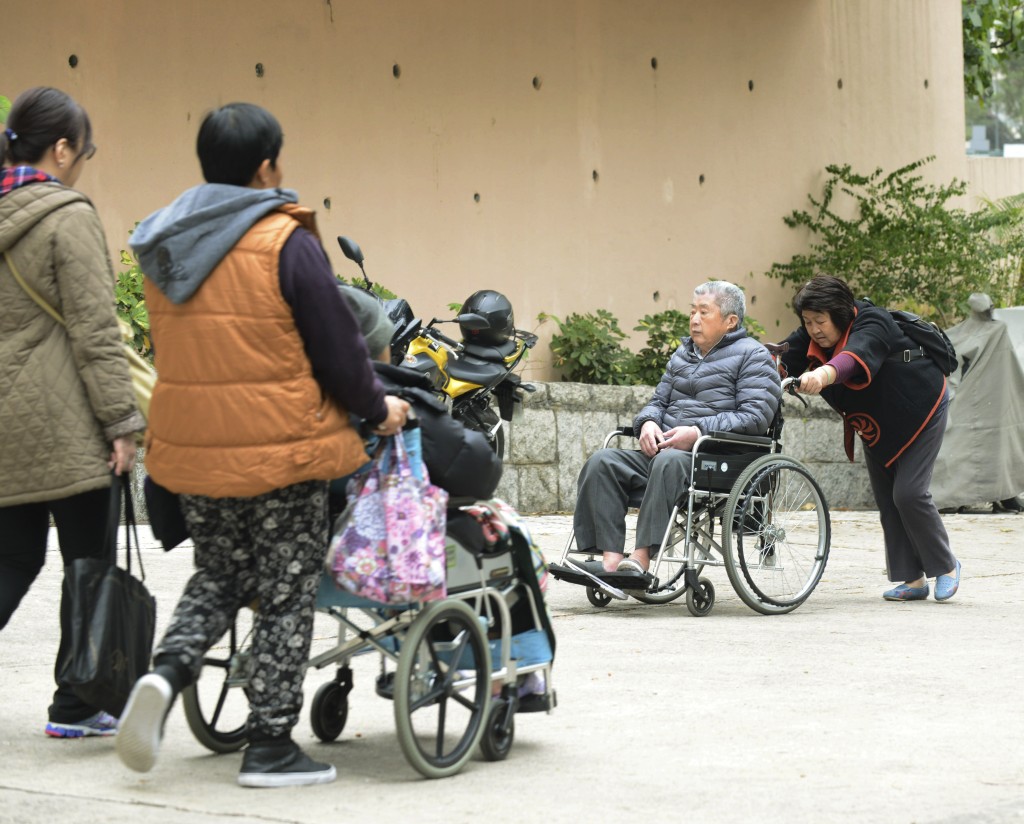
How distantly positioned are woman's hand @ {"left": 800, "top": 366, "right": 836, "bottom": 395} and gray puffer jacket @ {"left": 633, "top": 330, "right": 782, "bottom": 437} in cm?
16

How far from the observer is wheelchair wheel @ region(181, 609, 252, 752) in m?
3.98

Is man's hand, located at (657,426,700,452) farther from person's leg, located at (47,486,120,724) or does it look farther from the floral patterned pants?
the floral patterned pants

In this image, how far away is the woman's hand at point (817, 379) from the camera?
688 cm

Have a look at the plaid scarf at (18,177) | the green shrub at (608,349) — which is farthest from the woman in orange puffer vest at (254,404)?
the green shrub at (608,349)

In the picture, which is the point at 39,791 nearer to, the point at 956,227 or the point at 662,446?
the point at 662,446

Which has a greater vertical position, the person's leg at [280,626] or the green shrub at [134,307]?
the green shrub at [134,307]

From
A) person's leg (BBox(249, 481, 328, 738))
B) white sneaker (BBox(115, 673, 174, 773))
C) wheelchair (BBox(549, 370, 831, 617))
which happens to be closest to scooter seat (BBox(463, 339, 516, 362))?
wheelchair (BBox(549, 370, 831, 617))

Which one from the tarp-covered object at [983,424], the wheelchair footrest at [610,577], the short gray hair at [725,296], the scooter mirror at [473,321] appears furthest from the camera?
the tarp-covered object at [983,424]

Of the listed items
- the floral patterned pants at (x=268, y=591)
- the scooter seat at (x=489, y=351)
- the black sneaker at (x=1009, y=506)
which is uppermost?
the scooter seat at (x=489, y=351)

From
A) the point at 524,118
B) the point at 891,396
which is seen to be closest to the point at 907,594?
the point at 891,396

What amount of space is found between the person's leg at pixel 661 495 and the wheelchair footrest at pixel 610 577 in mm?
146

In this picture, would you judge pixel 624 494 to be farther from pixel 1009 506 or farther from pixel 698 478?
pixel 1009 506

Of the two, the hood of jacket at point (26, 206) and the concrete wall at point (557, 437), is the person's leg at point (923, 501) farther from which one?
the hood of jacket at point (26, 206)

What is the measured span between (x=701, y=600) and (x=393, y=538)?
3335mm
